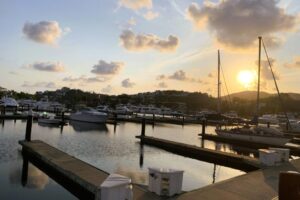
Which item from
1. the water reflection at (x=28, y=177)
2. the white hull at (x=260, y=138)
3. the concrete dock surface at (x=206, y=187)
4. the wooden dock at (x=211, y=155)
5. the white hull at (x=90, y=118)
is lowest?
the water reflection at (x=28, y=177)

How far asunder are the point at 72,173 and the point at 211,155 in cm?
1189

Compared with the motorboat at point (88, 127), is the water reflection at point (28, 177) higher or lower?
lower

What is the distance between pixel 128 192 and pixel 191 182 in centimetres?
926

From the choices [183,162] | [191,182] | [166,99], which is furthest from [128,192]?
[166,99]

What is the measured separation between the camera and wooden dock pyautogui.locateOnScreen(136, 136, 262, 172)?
62.2 ft

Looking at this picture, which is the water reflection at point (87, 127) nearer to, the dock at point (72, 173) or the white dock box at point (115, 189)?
the dock at point (72, 173)

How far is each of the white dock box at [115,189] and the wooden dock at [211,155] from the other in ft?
37.9

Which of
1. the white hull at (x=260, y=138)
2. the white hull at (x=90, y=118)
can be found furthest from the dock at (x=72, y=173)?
the white hull at (x=90, y=118)

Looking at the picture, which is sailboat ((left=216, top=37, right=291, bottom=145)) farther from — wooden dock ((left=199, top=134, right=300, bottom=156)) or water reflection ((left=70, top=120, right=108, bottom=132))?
water reflection ((left=70, top=120, right=108, bottom=132))

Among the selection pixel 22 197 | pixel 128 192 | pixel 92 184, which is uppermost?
pixel 128 192

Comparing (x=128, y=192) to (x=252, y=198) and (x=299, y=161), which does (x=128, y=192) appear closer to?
(x=252, y=198)

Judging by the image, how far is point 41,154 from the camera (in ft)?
56.7

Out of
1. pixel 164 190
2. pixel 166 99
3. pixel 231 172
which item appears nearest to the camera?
pixel 164 190

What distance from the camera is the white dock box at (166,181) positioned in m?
9.77
